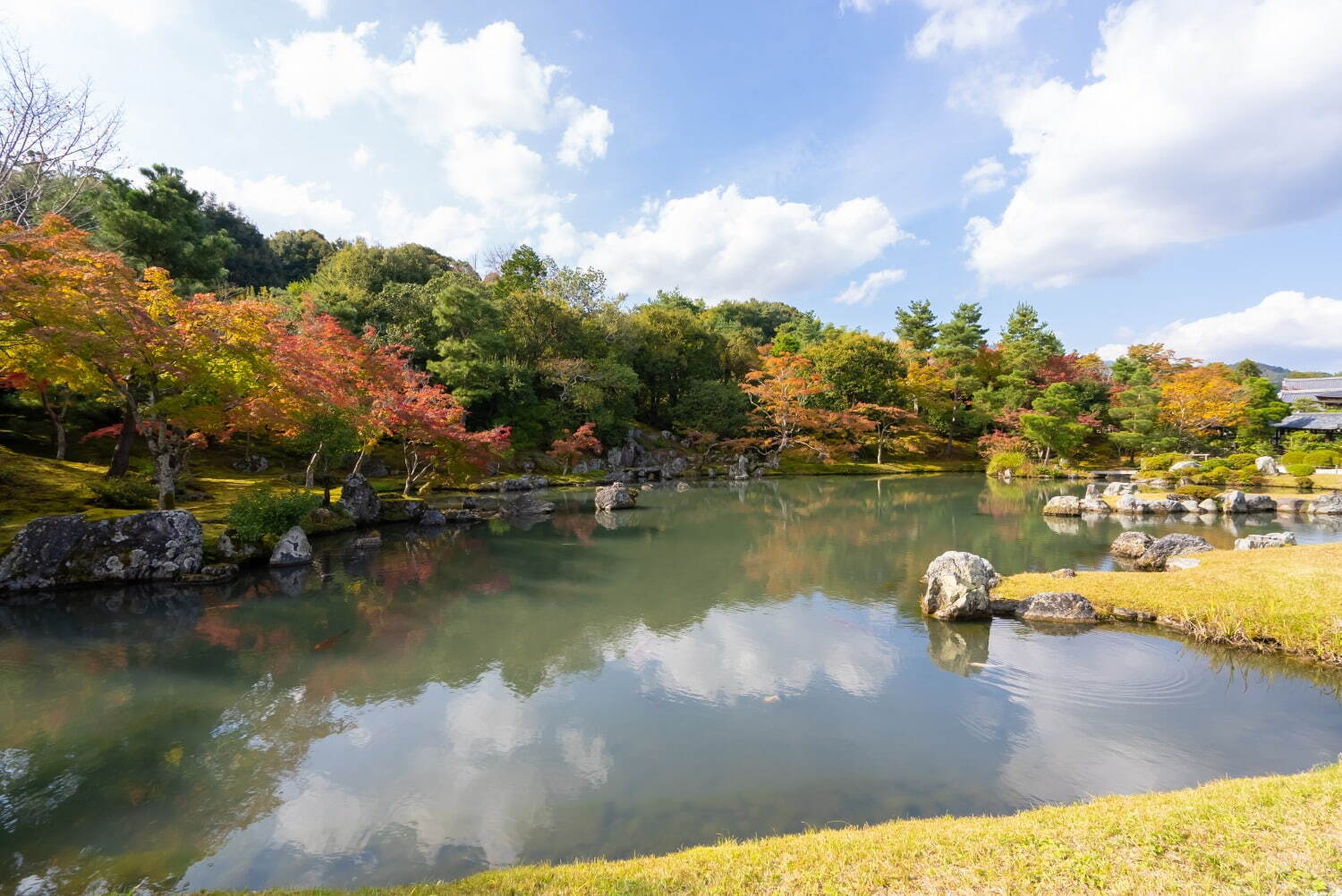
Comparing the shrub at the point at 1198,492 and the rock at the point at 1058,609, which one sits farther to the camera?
the shrub at the point at 1198,492

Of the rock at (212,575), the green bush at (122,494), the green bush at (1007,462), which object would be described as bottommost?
the rock at (212,575)

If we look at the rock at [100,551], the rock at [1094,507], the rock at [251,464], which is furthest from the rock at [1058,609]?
the rock at [251,464]

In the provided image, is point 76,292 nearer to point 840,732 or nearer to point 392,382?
point 392,382

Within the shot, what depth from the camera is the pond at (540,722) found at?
4.72 m

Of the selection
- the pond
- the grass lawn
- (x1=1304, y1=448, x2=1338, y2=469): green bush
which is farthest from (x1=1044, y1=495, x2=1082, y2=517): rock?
(x1=1304, y1=448, x2=1338, y2=469): green bush

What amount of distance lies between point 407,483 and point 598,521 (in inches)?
281

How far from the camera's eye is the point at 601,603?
1089 cm

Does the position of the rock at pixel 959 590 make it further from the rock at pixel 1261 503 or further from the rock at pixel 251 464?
the rock at pixel 251 464

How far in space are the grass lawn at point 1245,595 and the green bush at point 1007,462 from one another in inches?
902

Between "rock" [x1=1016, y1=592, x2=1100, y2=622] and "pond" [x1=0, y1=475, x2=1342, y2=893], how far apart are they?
1.27ft

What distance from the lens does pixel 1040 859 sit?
3342mm

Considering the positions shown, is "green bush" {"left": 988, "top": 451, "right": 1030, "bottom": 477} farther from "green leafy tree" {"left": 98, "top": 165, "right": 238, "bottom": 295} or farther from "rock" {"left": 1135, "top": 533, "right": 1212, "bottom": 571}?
"green leafy tree" {"left": 98, "top": 165, "right": 238, "bottom": 295}

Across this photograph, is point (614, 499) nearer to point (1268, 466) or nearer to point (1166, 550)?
point (1166, 550)

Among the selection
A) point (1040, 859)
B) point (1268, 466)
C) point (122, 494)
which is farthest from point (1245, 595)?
point (1268, 466)
